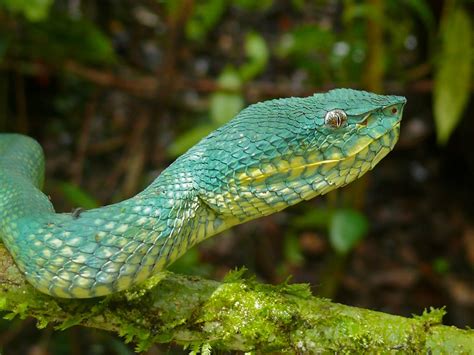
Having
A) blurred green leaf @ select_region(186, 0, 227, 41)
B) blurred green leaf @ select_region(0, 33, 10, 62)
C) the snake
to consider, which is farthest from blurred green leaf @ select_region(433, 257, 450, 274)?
blurred green leaf @ select_region(0, 33, 10, 62)

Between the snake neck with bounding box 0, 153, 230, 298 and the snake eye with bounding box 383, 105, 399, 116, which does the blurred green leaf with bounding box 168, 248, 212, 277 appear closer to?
the snake neck with bounding box 0, 153, 230, 298

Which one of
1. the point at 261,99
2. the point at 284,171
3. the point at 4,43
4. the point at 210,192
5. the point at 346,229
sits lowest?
the point at 346,229

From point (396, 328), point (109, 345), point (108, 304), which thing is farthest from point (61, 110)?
point (396, 328)

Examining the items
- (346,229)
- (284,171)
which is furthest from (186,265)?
(284,171)

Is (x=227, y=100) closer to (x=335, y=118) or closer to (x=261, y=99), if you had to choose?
(x=261, y=99)

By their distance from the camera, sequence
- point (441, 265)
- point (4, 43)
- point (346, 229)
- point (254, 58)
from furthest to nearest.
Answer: point (441, 265) → point (254, 58) → point (4, 43) → point (346, 229)

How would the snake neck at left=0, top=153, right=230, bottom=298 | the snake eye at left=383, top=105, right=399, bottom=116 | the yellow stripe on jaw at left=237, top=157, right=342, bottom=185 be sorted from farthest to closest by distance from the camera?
the snake eye at left=383, top=105, right=399, bottom=116, the yellow stripe on jaw at left=237, top=157, right=342, bottom=185, the snake neck at left=0, top=153, right=230, bottom=298
